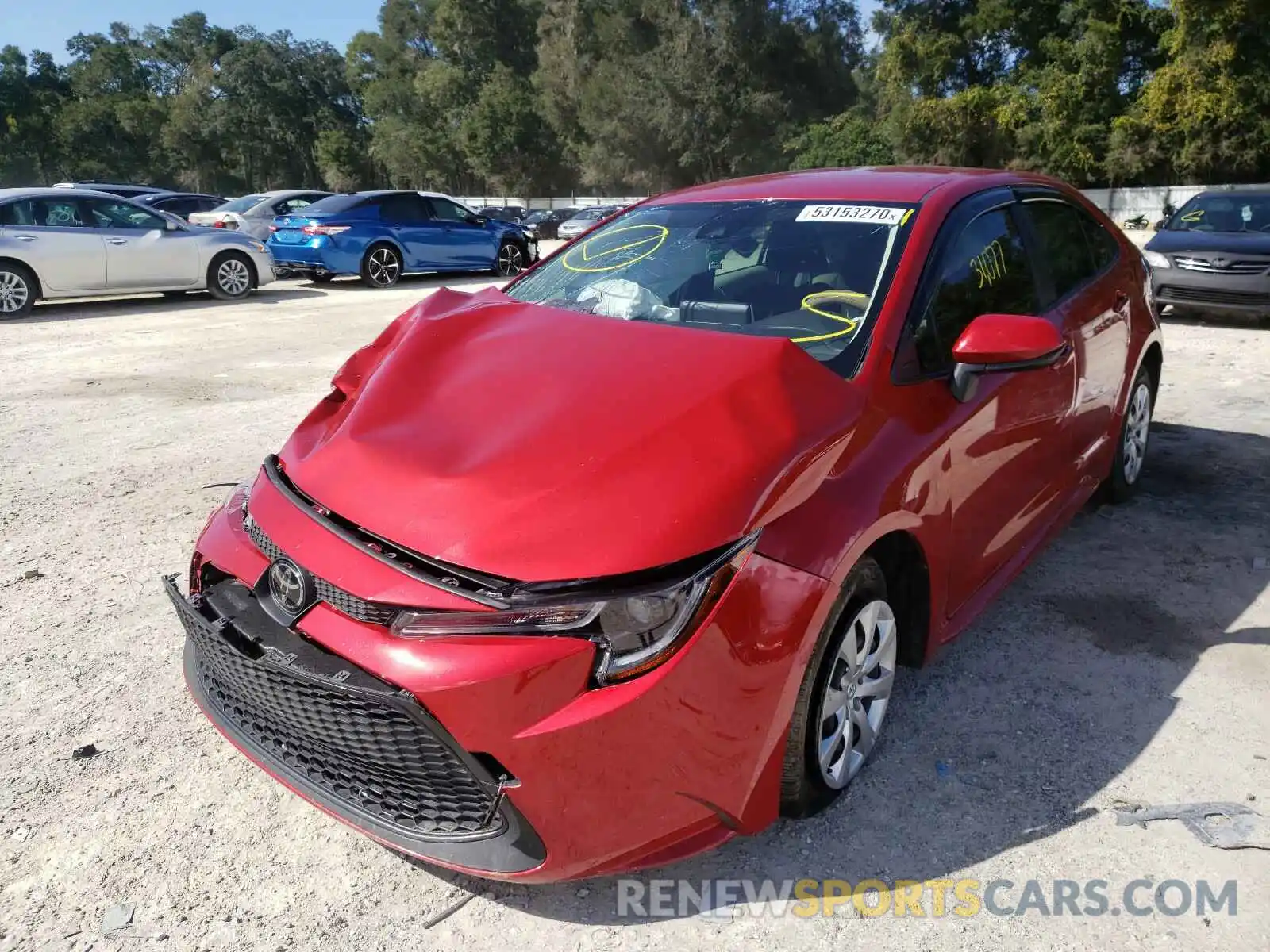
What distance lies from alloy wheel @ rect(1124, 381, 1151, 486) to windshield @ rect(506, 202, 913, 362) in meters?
2.21

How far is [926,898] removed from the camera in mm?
2240

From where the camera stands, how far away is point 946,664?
3.25 m

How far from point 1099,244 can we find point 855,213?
182 cm

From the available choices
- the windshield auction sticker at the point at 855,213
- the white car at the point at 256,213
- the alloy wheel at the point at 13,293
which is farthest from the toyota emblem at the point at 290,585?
the white car at the point at 256,213

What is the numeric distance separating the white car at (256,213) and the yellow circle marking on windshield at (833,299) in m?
15.1

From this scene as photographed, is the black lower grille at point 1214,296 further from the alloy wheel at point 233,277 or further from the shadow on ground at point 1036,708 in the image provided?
the alloy wheel at point 233,277

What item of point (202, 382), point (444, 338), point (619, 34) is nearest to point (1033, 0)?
point (619, 34)

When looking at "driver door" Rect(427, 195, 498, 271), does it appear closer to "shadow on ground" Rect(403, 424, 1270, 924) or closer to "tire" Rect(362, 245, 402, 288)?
"tire" Rect(362, 245, 402, 288)

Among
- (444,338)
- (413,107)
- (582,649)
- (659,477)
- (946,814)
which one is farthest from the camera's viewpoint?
(413,107)

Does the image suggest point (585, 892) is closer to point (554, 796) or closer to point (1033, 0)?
point (554, 796)

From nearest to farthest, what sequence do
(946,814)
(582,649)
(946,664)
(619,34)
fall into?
(582,649)
(946,814)
(946,664)
(619,34)

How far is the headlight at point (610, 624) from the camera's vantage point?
1.91 metres

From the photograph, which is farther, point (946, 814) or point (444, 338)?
point (444, 338)

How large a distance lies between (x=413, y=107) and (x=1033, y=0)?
44.7 metres
